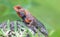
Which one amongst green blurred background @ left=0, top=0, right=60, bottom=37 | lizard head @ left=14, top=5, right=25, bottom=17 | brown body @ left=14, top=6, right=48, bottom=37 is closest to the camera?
brown body @ left=14, top=6, right=48, bottom=37

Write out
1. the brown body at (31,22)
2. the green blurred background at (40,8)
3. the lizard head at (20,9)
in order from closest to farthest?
the brown body at (31,22) < the lizard head at (20,9) < the green blurred background at (40,8)

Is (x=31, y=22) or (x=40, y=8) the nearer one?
(x=31, y=22)

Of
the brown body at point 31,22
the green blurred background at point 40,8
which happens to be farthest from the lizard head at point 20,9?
the green blurred background at point 40,8

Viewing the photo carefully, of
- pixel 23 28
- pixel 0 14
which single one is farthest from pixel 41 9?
pixel 23 28

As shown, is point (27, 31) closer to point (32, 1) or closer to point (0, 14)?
point (0, 14)

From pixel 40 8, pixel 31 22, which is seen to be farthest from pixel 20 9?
pixel 40 8

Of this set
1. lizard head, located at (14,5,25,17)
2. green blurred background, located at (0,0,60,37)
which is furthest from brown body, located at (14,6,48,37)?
green blurred background, located at (0,0,60,37)

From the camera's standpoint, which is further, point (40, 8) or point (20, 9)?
point (40, 8)

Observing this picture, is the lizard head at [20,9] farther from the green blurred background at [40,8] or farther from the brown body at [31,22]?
the green blurred background at [40,8]

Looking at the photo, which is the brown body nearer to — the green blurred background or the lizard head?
the lizard head

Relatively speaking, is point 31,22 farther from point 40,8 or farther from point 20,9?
point 40,8

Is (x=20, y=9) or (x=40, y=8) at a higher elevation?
(x=20, y=9)
